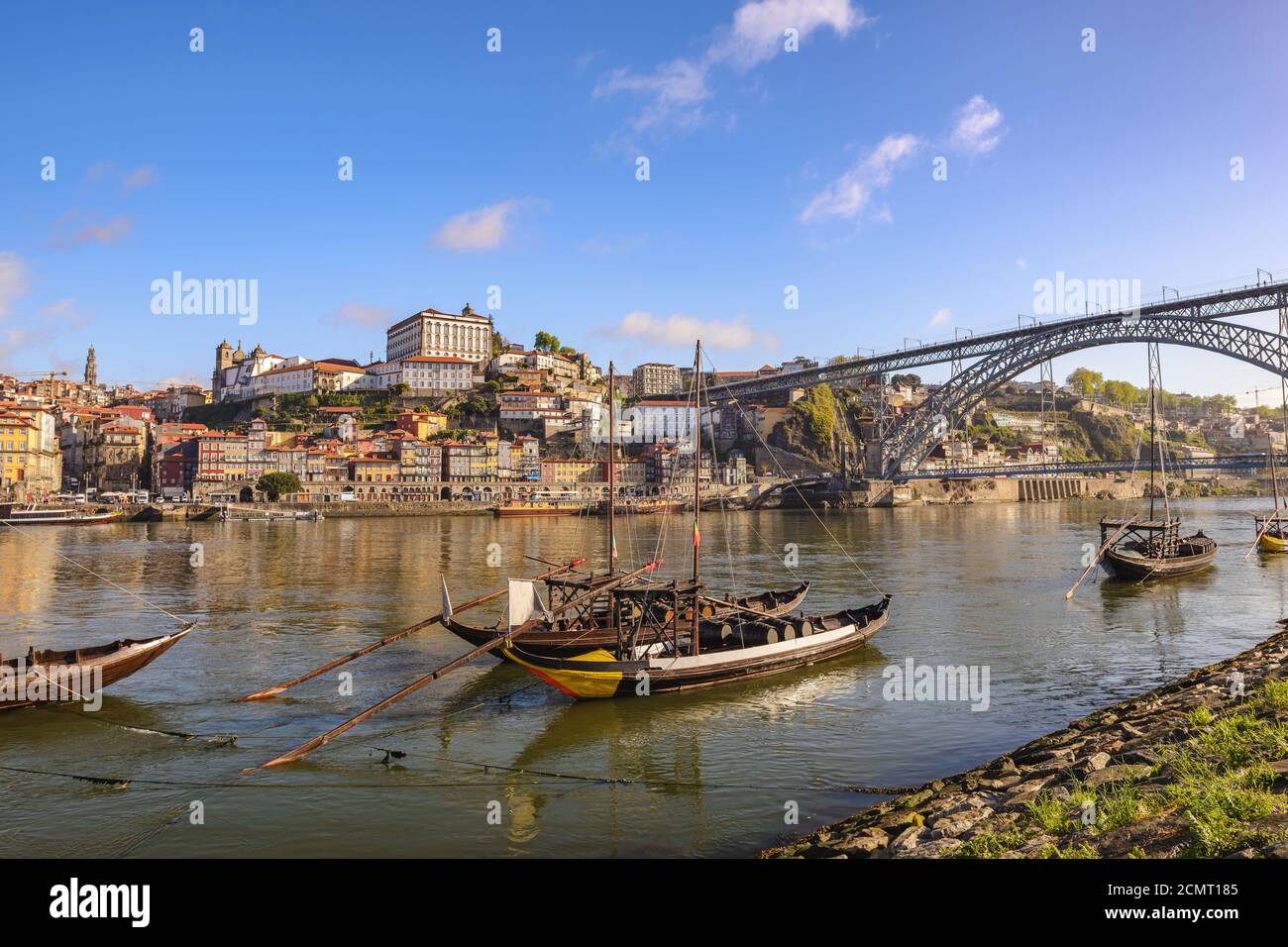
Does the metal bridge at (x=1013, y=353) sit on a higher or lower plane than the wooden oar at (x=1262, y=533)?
higher

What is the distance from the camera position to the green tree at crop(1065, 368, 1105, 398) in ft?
554

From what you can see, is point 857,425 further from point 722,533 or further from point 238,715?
point 238,715

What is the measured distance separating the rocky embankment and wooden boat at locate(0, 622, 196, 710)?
1126 centimetres

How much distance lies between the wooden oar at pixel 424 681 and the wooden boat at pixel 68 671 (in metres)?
4.28

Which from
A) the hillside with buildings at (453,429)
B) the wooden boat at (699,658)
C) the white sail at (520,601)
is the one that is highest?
the hillside with buildings at (453,429)

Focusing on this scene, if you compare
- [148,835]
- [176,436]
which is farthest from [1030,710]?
[176,436]

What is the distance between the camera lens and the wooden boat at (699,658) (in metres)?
13.3

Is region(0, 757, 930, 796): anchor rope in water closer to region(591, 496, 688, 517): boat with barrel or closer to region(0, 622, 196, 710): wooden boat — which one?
region(0, 622, 196, 710): wooden boat

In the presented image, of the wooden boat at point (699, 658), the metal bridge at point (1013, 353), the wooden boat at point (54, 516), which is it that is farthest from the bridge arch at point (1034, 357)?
the wooden boat at point (54, 516)

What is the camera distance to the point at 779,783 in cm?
1019

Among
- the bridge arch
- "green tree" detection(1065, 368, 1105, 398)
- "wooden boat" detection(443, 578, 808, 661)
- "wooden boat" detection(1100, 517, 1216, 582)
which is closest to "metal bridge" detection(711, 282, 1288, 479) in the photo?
the bridge arch

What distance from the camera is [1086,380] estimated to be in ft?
559

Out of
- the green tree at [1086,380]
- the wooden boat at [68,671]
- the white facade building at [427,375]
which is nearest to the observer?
the wooden boat at [68,671]

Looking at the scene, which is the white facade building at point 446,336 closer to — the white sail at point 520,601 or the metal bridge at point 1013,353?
the metal bridge at point 1013,353
